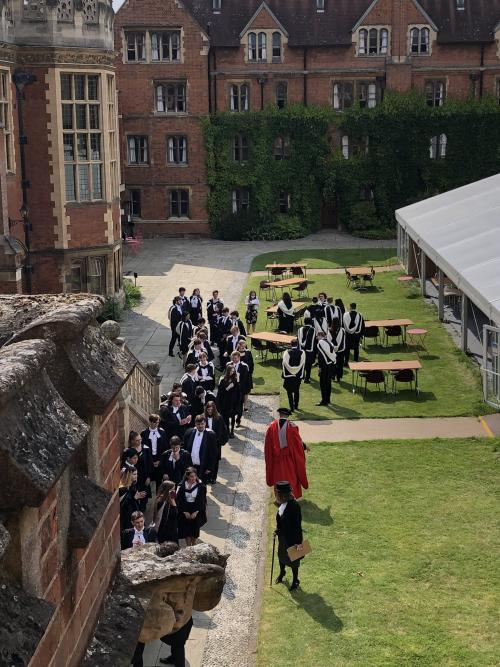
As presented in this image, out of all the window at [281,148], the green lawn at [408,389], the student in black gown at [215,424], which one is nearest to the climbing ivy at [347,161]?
the window at [281,148]

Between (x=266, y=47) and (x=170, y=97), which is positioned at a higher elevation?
(x=266, y=47)

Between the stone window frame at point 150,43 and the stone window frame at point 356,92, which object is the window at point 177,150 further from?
the stone window frame at point 356,92

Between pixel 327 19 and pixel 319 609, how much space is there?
3936 centimetres

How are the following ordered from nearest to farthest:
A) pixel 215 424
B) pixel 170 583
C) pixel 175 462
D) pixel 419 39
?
pixel 170 583
pixel 175 462
pixel 215 424
pixel 419 39

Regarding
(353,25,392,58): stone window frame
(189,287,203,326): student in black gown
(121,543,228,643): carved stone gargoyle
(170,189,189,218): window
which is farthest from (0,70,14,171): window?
(353,25,392,58): stone window frame

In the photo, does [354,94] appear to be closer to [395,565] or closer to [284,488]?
[395,565]

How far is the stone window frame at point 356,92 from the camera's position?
4588 centimetres

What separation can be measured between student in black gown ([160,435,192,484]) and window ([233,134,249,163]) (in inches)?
1339

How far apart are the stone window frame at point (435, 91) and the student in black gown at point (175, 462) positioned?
35.7 metres

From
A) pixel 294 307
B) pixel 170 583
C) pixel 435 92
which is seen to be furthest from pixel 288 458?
pixel 435 92

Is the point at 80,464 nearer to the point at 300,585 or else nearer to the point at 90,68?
the point at 300,585

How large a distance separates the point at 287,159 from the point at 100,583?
142 ft

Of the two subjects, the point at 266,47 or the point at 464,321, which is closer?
the point at 464,321

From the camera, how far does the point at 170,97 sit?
4541 cm
